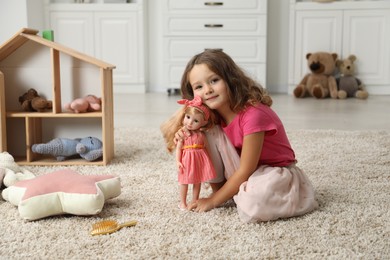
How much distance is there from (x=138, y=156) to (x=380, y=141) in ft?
3.53

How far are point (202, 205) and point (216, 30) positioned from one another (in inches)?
131

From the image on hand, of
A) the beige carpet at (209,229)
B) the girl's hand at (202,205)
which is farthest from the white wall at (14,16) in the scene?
the girl's hand at (202,205)

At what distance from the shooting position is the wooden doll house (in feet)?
6.52

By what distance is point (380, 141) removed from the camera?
2371mm

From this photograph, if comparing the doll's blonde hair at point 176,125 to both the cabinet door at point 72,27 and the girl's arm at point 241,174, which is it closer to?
the girl's arm at point 241,174

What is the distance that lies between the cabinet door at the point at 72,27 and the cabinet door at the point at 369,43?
7.30 ft

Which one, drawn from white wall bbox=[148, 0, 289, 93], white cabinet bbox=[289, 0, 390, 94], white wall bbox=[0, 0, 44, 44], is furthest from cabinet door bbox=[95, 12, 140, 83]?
white cabinet bbox=[289, 0, 390, 94]

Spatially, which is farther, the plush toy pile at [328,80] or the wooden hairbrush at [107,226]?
the plush toy pile at [328,80]

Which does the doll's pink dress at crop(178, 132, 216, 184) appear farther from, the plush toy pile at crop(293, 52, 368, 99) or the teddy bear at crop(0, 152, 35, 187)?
the plush toy pile at crop(293, 52, 368, 99)

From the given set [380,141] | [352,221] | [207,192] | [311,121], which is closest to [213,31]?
[311,121]

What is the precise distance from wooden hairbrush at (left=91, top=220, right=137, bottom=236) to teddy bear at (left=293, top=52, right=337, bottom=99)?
3309 millimetres

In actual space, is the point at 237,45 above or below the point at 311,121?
above

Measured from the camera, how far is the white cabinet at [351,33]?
4.49 meters

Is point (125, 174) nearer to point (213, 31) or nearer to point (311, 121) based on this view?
point (311, 121)
